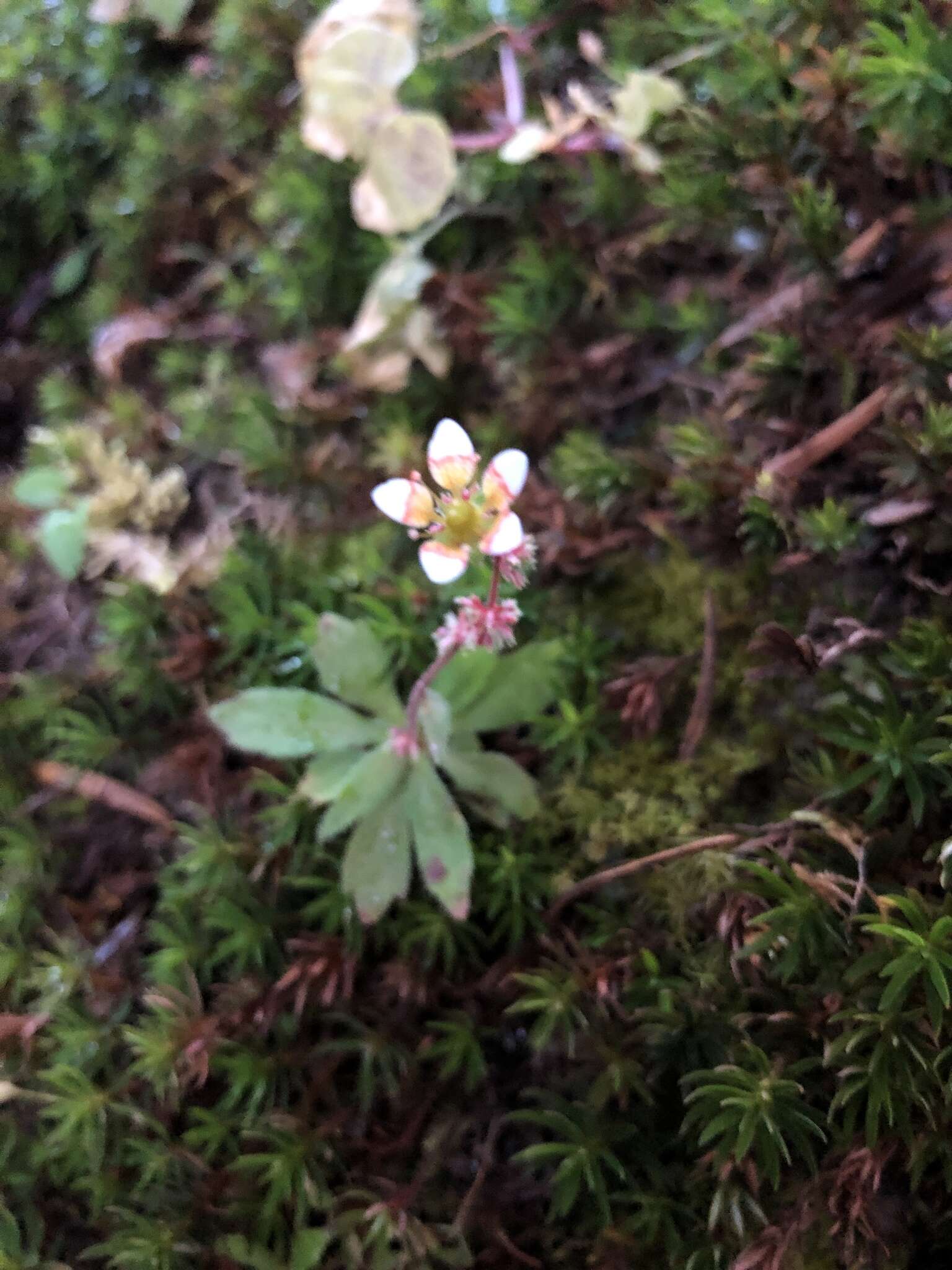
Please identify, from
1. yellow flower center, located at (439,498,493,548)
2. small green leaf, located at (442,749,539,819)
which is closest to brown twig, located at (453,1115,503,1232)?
small green leaf, located at (442,749,539,819)

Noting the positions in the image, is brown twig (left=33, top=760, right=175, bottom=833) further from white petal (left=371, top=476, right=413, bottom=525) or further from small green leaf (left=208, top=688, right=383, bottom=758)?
white petal (left=371, top=476, right=413, bottom=525)

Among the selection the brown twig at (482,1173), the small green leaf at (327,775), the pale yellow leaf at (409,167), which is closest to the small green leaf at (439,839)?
the small green leaf at (327,775)

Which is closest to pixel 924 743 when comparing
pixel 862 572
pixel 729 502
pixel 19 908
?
pixel 862 572

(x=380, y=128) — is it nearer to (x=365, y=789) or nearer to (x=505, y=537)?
(x=505, y=537)

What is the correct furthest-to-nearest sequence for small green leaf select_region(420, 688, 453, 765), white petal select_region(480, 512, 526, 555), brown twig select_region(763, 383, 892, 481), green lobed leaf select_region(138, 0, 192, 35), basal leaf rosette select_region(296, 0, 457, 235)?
green lobed leaf select_region(138, 0, 192, 35) < basal leaf rosette select_region(296, 0, 457, 235) < brown twig select_region(763, 383, 892, 481) < small green leaf select_region(420, 688, 453, 765) < white petal select_region(480, 512, 526, 555)

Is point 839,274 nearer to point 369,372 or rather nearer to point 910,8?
point 910,8

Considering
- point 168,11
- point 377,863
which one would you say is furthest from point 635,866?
point 168,11
